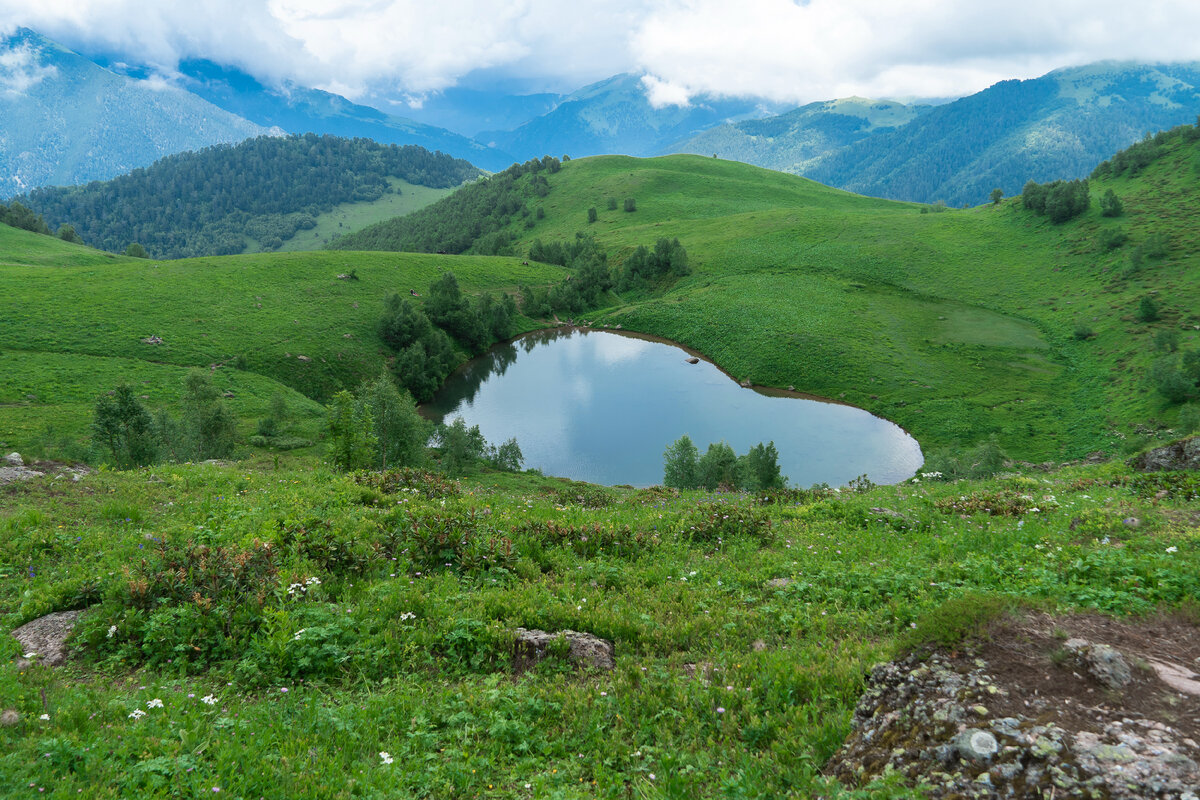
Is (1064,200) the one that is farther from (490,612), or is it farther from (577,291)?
(490,612)

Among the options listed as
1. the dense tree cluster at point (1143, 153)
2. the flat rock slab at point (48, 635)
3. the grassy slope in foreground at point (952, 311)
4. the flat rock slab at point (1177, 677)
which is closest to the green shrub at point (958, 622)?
the flat rock slab at point (1177, 677)

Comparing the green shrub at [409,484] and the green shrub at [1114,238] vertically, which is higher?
the green shrub at [1114,238]

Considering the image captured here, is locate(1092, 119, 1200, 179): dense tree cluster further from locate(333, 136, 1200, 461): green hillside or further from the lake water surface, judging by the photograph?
the lake water surface

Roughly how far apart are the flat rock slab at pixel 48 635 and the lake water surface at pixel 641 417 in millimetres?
47340

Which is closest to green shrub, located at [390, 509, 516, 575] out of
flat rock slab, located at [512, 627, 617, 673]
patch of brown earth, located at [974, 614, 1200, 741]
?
flat rock slab, located at [512, 627, 617, 673]

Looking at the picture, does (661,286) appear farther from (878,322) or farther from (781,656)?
(781,656)

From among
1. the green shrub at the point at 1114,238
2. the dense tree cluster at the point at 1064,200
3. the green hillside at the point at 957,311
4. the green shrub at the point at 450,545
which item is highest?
the dense tree cluster at the point at 1064,200

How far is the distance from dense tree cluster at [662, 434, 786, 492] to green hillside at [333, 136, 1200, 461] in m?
28.8

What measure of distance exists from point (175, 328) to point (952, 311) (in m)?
119

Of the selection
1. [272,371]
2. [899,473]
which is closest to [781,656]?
[899,473]

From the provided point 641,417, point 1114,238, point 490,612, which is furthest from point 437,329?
point 1114,238

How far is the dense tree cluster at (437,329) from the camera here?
78812 mm

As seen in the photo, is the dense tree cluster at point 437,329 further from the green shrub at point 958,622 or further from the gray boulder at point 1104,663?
the gray boulder at point 1104,663

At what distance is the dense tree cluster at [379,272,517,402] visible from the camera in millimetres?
78812
